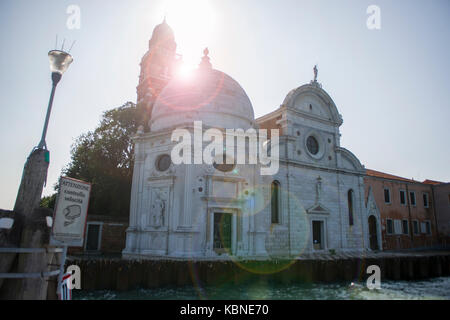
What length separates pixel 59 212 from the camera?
17.6 ft

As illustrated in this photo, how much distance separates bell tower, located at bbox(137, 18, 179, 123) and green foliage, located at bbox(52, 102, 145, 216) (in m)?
14.0

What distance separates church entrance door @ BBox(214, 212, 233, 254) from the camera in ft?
60.3

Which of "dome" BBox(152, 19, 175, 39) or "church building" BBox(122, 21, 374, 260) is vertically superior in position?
"dome" BBox(152, 19, 175, 39)

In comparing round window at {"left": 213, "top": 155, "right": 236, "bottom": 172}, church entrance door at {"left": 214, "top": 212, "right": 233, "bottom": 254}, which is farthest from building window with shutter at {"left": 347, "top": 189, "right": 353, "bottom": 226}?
round window at {"left": 213, "top": 155, "right": 236, "bottom": 172}

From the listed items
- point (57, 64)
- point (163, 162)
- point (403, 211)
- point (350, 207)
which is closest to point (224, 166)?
point (163, 162)

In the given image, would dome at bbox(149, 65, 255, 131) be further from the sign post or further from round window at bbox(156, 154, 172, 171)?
the sign post

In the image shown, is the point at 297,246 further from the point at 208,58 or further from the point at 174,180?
the point at 208,58

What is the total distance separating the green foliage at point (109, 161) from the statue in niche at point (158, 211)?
32.5ft

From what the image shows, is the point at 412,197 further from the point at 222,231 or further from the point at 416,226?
the point at 222,231

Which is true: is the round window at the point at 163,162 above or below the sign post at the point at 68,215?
above

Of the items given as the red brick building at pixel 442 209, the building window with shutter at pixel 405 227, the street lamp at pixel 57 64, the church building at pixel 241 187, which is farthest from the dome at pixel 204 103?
the red brick building at pixel 442 209

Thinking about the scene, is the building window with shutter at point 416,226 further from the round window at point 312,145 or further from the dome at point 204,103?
the dome at point 204,103

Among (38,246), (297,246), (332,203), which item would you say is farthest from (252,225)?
(38,246)

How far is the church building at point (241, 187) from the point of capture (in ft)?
59.9
